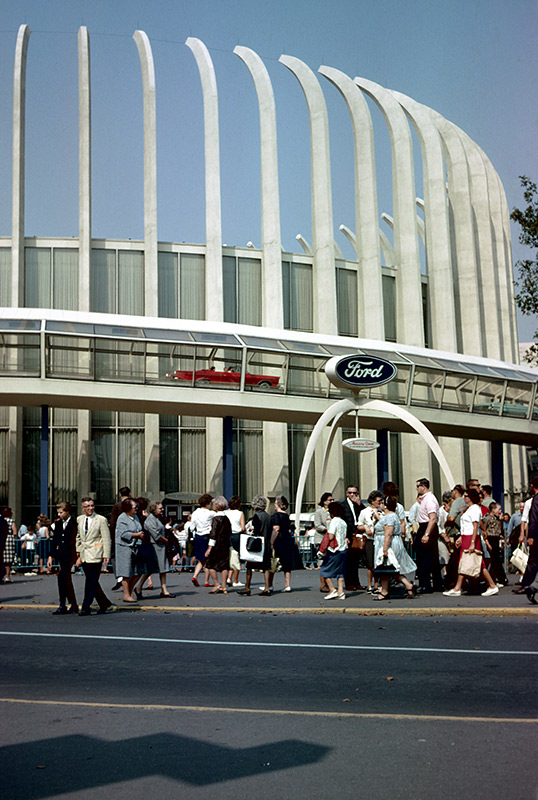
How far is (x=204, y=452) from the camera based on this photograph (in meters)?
36.1

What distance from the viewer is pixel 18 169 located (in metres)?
33.5

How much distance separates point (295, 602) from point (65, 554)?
12.6ft

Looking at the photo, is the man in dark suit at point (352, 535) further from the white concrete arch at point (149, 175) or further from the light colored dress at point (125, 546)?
the white concrete arch at point (149, 175)

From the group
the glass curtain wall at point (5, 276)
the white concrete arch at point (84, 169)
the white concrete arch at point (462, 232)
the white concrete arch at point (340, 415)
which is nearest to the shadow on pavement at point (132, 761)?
the white concrete arch at point (340, 415)

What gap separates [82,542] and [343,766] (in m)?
9.64

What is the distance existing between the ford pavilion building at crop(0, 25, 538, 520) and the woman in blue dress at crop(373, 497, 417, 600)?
43.4 ft

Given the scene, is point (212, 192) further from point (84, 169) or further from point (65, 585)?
point (65, 585)

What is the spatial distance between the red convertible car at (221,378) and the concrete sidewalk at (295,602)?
33.6ft

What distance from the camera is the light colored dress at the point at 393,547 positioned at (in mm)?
14367

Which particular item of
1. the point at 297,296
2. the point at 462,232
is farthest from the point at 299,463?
the point at 462,232

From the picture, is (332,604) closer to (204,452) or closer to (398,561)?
(398,561)

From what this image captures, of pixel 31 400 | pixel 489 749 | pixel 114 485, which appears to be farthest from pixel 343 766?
pixel 114 485

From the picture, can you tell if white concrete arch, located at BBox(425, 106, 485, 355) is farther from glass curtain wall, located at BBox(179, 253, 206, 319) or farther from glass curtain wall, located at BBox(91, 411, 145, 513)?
glass curtain wall, located at BBox(91, 411, 145, 513)

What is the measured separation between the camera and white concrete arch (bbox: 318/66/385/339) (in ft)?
122
